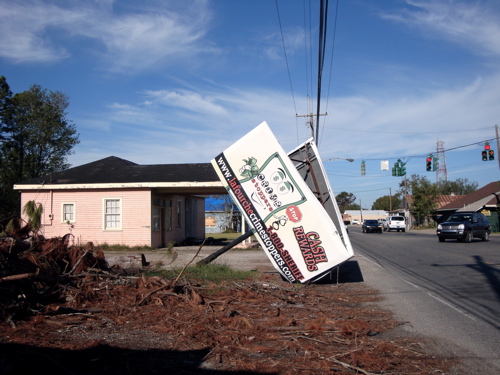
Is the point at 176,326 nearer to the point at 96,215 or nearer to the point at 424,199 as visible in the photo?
the point at 96,215

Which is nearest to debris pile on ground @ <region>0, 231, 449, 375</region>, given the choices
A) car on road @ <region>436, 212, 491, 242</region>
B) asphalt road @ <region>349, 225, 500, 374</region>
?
asphalt road @ <region>349, 225, 500, 374</region>

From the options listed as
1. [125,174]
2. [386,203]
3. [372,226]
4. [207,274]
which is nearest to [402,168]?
[372,226]

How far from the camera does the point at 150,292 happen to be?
25.9 ft

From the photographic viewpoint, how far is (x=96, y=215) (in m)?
21.8

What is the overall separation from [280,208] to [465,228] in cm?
2016

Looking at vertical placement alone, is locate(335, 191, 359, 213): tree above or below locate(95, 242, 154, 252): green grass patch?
above

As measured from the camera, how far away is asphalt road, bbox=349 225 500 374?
19.0 ft

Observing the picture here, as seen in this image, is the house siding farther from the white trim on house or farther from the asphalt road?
the asphalt road

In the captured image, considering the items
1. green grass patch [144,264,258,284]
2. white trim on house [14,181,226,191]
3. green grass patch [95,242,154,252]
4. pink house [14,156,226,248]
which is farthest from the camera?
pink house [14,156,226,248]

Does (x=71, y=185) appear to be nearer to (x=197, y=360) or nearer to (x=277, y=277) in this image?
(x=277, y=277)

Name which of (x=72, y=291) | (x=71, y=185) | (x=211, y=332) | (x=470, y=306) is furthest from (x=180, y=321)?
(x=71, y=185)

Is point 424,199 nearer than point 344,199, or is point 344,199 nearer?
point 424,199

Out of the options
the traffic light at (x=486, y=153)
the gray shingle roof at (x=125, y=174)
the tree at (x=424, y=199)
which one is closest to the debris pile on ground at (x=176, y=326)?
the gray shingle roof at (x=125, y=174)

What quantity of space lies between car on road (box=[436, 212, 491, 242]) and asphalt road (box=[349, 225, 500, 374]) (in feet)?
34.5
